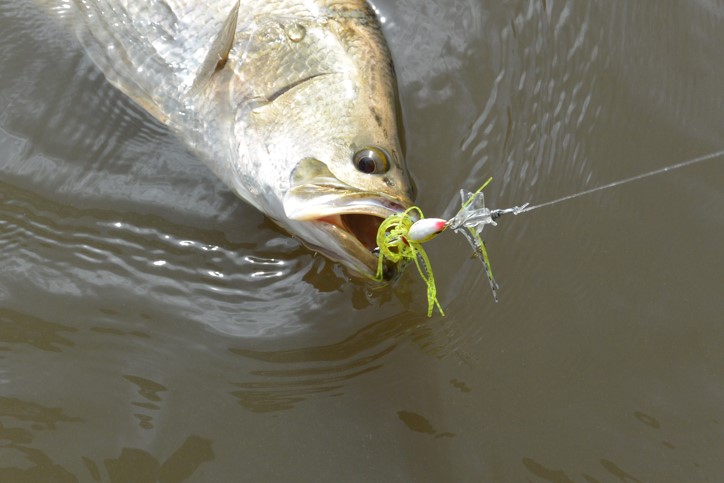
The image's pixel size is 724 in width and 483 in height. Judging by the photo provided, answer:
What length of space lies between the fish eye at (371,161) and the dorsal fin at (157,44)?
71 cm

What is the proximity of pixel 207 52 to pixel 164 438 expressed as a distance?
4.76 ft

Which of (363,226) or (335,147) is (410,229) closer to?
(363,226)

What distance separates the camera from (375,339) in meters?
3.03

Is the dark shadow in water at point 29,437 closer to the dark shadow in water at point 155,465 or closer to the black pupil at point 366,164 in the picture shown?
the dark shadow in water at point 155,465

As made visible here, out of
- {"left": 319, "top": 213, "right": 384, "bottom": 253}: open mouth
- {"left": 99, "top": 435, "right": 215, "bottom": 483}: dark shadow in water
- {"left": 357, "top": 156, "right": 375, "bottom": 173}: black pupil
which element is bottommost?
{"left": 99, "top": 435, "right": 215, "bottom": 483}: dark shadow in water

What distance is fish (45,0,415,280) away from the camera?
2572 mm

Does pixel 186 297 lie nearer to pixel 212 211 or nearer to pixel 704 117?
pixel 212 211

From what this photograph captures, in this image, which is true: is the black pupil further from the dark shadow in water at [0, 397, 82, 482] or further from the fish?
the dark shadow in water at [0, 397, 82, 482]

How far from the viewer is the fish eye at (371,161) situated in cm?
267

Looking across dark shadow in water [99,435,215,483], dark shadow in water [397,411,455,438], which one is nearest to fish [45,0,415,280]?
dark shadow in water [397,411,455,438]

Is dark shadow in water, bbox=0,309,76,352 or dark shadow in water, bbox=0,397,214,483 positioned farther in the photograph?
dark shadow in water, bbox=0,309,76,352

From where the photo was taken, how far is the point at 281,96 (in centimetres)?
291

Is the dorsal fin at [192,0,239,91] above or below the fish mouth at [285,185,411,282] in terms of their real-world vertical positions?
above

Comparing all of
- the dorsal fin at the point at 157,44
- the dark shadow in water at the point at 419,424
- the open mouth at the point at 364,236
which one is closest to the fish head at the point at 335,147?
the open mouth at the point at 364,236
